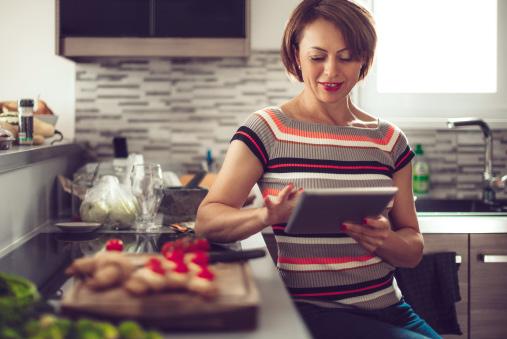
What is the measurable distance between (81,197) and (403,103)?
5.27 feet

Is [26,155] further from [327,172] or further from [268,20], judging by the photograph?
[268,20]

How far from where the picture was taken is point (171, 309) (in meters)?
0.95

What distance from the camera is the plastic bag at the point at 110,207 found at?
201cm

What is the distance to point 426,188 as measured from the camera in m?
3.05

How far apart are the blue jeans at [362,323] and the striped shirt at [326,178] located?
2 cm

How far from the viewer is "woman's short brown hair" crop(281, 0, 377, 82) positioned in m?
1.73

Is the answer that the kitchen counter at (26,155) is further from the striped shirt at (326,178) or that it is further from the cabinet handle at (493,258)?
the cabinet handle at (493,258)

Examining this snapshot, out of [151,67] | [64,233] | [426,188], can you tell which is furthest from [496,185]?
[64,233]

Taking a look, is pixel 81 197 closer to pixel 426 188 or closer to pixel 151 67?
pixel 151 67

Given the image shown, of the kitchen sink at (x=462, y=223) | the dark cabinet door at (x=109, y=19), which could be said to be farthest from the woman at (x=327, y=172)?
the dark cabinet door at (x=109, y=19)

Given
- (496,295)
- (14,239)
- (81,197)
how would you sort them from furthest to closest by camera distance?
(496,295)
(81,197)
(14,239)

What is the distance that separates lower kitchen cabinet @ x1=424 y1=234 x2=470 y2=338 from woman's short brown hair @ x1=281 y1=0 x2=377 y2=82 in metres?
0.98

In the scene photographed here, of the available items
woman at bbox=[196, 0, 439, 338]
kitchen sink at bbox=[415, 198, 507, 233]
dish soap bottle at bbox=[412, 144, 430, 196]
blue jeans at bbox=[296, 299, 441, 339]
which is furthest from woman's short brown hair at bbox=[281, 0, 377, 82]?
dish soap bottle at bbox=[412, 144, 430, 196]

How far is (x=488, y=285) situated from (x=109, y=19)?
5.91ft
